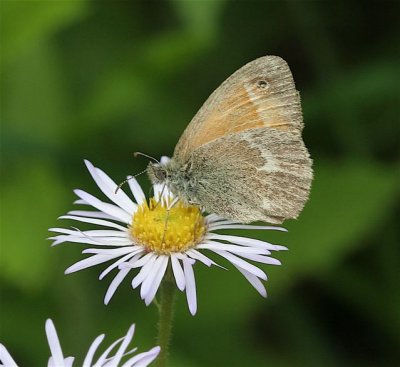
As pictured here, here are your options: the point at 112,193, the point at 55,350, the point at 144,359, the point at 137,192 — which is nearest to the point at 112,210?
the point at 112,193

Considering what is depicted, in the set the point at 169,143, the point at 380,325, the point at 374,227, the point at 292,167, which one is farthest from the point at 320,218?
the point at 292,167

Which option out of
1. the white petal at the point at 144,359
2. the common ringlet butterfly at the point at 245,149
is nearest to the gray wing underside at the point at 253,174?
the common ringlet butterfly at the point at 245,149

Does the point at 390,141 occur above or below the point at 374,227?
above

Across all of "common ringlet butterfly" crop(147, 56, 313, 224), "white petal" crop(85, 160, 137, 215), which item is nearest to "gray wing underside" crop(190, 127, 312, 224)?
"common ringlet butterfly" crop(147, 56, 313, 224)

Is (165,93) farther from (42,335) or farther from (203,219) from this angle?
(203,219)

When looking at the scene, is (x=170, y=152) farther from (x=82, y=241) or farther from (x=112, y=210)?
(x=82, y=241)

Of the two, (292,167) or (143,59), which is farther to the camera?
(143,59)
